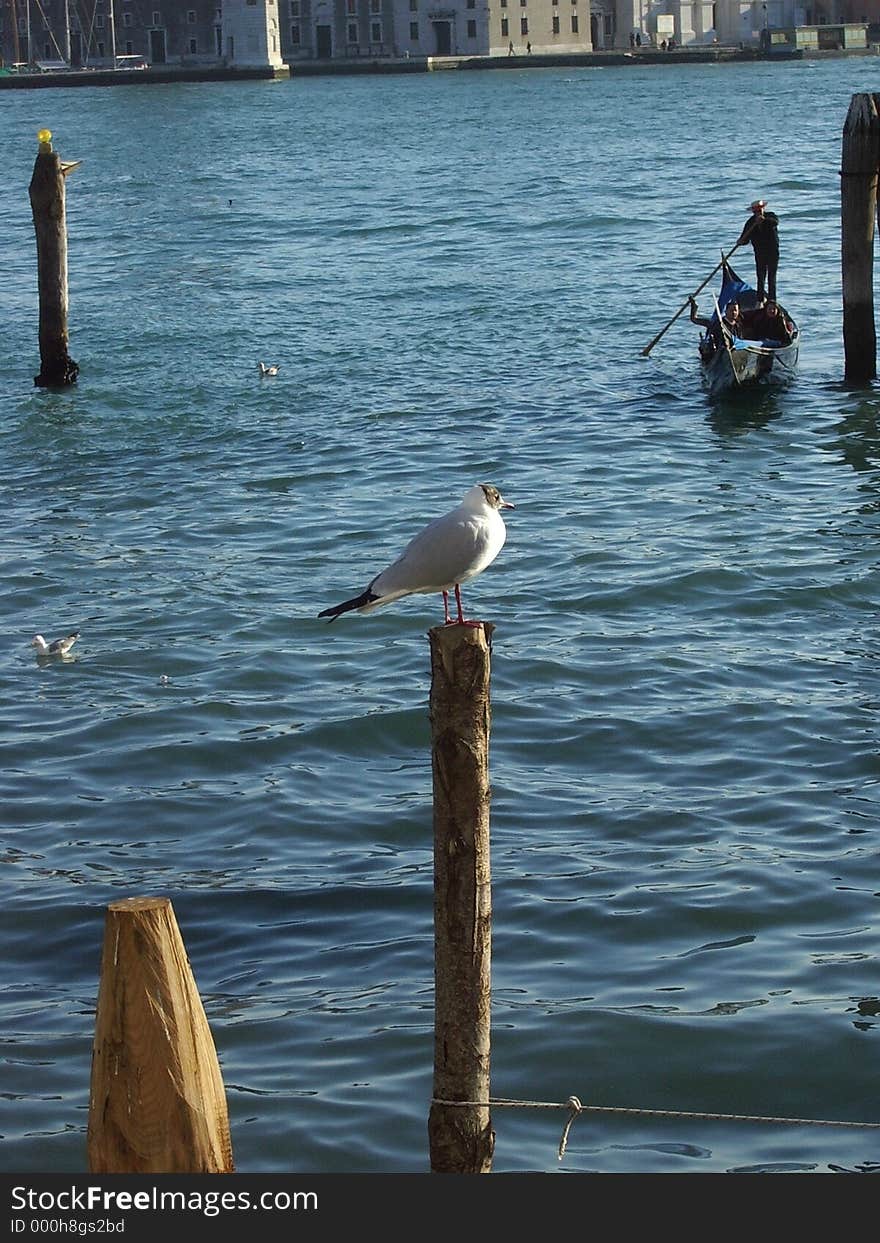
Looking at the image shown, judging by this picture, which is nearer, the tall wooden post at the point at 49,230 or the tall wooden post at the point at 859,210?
the tall wooden post at the point at 859,210

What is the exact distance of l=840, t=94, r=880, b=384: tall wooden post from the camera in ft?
53.4

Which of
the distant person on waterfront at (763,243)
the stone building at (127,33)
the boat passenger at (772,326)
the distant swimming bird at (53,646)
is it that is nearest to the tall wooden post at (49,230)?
the boat passenger at (772,326)

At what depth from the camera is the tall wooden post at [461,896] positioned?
15.4 ft

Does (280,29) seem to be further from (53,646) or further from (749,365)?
(53,646)

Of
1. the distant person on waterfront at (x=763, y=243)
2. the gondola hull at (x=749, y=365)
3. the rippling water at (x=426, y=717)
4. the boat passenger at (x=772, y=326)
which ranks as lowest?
the rippling water at (x=426, y=717)

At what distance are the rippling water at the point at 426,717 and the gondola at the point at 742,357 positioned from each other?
0.30 meters

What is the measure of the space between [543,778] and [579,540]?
4.85 m

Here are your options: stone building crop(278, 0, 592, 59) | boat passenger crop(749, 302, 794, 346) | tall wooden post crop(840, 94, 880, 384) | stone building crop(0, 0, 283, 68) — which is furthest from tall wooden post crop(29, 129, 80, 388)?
stone building crop(278, 0, 592, 59)

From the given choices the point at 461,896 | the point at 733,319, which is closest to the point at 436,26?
the point at 733,319

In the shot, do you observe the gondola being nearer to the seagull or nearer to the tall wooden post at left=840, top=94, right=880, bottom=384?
the tall wooden post at left=840, top=94, right=880, bottom=384

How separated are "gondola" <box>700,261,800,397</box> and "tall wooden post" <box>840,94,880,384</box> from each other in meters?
0.80

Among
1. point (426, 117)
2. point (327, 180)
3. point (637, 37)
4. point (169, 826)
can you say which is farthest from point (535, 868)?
point (637, 37)

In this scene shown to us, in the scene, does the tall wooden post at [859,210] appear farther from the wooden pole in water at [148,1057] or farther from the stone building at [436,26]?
the stone building at [436,26]

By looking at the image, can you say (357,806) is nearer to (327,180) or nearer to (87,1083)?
(87,1083)
